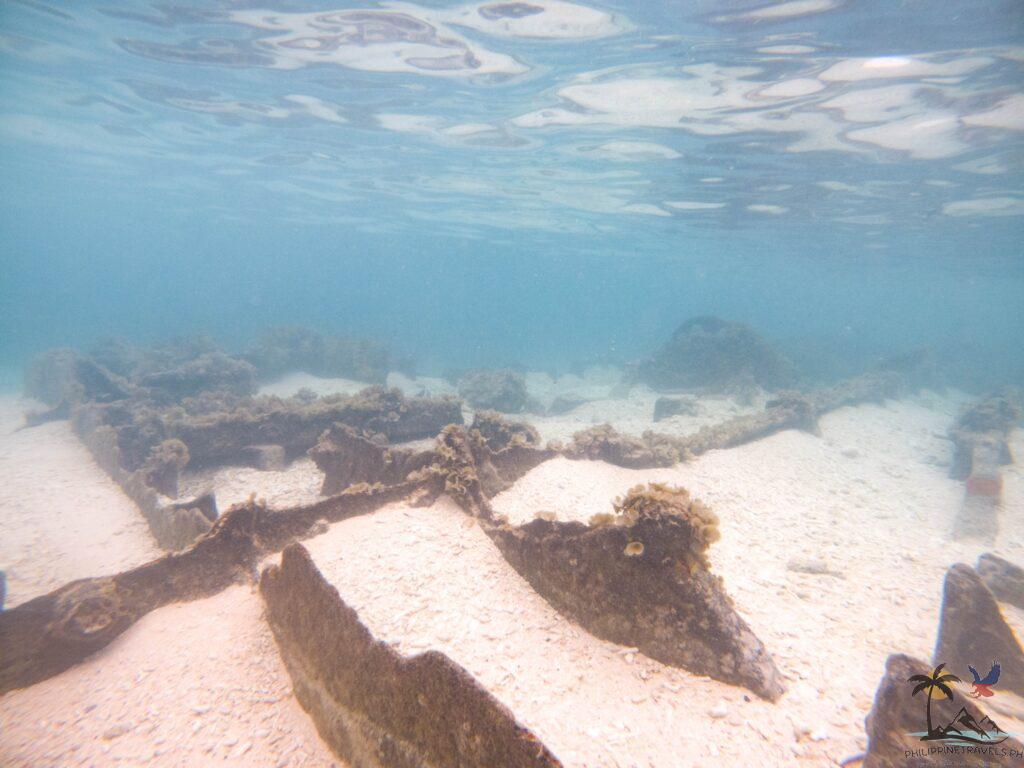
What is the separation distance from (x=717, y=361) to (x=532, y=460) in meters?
17.2

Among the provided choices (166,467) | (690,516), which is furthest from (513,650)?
(166,467)

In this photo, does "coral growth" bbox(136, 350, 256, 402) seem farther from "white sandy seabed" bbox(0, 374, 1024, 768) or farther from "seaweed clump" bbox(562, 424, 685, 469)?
"seaweed clump" bbox(562, 424, 685, 469)

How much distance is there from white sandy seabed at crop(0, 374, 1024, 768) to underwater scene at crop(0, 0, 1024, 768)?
0.10 ft

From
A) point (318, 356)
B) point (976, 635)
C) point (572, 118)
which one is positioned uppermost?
point (572, 118)

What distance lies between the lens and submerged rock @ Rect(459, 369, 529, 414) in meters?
18.3

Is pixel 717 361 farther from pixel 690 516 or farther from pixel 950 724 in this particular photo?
pixel 950 724

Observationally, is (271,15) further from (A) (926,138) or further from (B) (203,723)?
(A) (926,138)

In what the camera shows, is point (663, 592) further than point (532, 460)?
No

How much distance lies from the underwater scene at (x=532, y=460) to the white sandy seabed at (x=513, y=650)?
3 centimetres

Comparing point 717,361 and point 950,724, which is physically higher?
point 950,724

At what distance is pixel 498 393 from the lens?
60.1 ft

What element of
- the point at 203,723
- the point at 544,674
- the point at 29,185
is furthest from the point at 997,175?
the point at 29,185

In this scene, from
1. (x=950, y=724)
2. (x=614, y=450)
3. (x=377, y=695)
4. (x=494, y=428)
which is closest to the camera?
(x=950, y=724)

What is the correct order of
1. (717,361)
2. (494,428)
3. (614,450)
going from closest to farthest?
(494,428)
(614,450)
(717,361)
